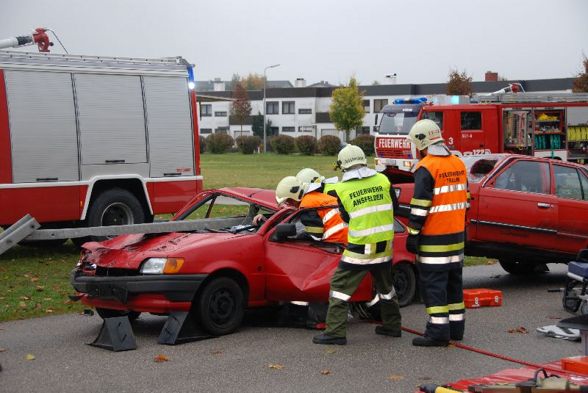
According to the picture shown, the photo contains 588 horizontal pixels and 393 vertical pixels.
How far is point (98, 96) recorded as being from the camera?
13500 millimetres

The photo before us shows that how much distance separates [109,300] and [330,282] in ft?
6.73

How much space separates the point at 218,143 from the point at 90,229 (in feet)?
206

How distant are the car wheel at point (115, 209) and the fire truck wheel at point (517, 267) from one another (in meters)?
→ 5.65

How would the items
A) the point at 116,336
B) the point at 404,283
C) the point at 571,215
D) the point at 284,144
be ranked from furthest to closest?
the point at 284,144
the point at 571,215
the point at 404,283
the point at 116,336

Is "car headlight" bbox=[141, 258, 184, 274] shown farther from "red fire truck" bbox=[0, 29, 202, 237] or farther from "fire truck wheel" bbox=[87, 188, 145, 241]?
"fire truck wheel" bbox=[87, 188, 145, 241]

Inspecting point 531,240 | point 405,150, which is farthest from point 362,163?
point 405,150

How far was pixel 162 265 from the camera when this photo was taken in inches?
311

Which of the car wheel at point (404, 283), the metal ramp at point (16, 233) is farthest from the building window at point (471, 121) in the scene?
the metal ramp at point (16, 233)

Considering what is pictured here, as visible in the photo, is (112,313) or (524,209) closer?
(112,313)

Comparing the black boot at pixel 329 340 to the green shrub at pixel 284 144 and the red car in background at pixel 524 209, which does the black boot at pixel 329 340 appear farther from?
the green shrub at pixel 284 144

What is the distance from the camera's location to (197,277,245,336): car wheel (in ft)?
26.3

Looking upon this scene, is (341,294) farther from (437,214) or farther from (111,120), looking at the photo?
→ (111,120)

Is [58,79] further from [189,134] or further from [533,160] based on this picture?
[533,160]

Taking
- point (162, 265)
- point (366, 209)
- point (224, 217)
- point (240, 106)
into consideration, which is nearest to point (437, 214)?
point (366, 209)
